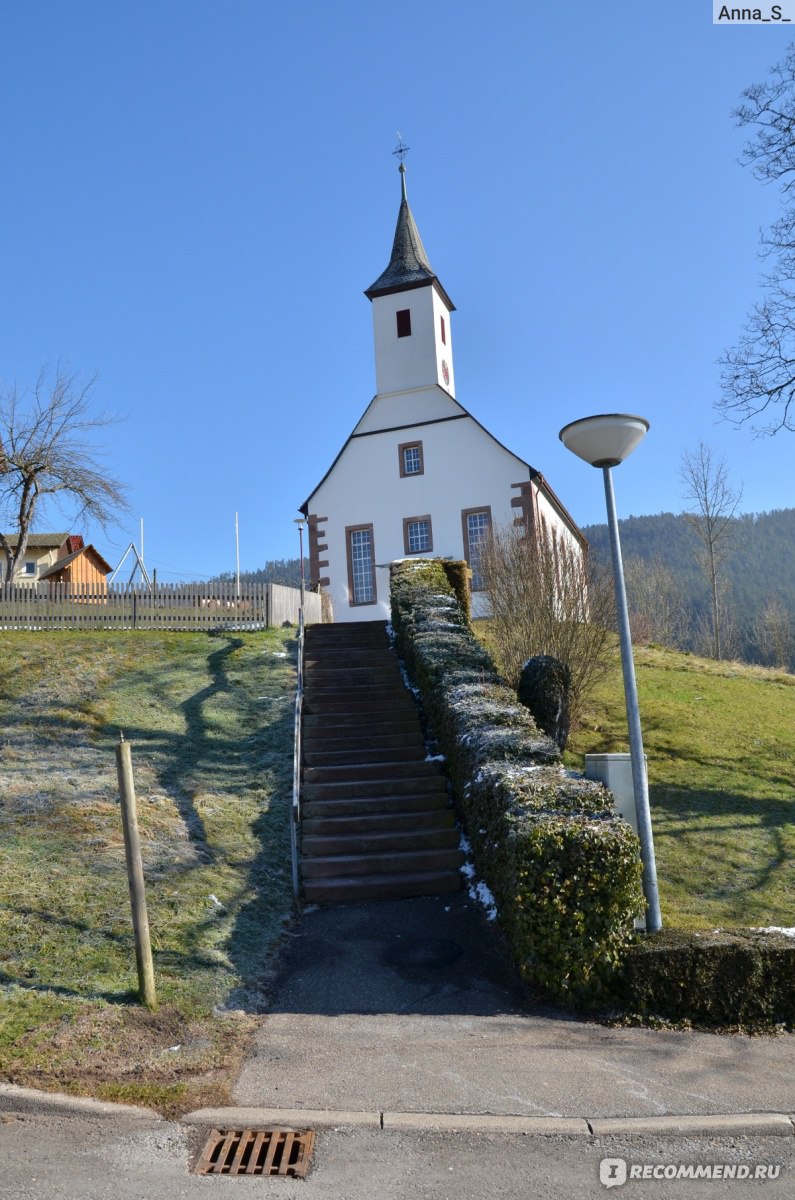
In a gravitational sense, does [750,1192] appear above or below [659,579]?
below

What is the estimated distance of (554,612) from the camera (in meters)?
16.4

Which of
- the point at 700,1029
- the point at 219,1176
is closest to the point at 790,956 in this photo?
the point at 700,1029

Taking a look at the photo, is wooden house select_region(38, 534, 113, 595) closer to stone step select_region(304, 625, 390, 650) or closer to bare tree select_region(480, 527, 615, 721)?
stone step select_region(304, 625, 390, 650)

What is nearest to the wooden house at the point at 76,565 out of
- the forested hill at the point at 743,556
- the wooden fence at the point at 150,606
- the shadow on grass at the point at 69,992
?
the wooden fence at the point at 150,606

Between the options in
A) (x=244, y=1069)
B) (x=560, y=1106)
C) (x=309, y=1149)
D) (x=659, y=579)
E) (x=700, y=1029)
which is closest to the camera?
(x=309, y=1149)

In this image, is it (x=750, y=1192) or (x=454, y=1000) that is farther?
(x=454, y=1000)

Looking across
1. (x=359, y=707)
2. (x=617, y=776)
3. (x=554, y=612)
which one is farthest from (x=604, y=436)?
(x=554, y=612)

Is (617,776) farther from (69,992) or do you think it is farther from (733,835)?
(733,835)

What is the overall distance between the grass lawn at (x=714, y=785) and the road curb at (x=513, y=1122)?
2.56 m

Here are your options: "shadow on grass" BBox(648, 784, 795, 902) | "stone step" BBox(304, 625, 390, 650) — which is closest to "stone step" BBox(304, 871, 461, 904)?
"shadow on grass" BBox(648, 784, 795, 902)

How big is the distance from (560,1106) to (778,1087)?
1.36 meters

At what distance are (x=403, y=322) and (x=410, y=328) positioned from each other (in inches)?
17.7

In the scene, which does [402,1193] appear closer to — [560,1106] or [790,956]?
[560,1106]

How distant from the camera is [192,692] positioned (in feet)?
48.8
